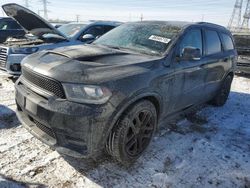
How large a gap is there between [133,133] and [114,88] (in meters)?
0.75

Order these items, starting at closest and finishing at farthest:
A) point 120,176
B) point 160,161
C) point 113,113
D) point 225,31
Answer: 1. point 113,113
2. point 120,176
3. point 160,161
4. point 225,31

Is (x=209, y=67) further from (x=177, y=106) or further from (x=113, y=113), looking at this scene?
(x=113, y=113)

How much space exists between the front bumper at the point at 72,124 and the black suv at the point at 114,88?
1 cm

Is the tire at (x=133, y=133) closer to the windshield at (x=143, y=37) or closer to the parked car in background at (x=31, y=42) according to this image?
the windshield at (x=143, y=37)

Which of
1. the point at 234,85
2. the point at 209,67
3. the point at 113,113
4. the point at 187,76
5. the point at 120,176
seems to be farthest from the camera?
the point at 234,85

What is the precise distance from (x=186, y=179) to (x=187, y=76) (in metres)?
1.52

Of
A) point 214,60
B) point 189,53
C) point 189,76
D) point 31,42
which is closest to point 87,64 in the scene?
point 189,53

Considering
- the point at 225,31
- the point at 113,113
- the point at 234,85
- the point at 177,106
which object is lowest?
the point at 234,85

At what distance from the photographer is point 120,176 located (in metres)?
3.28

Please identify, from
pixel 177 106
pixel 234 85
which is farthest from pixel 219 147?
pixel 234 85

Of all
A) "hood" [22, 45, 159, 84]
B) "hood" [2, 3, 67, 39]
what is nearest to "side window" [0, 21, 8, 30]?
"hood" [2, 3, 67, 39]

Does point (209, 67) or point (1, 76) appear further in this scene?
point (1, 76)

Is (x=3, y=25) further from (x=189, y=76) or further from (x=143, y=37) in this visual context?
(x=189, y=76)

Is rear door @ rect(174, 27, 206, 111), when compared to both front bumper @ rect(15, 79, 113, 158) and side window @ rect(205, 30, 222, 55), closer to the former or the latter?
side window @ rect(205, 30, 222, 55)
